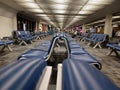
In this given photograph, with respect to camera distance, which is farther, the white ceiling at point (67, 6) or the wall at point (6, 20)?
the wall at point (6, 20)

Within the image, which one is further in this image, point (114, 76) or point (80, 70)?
point (114, 76)

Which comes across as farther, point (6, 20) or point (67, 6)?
point (6, 20)

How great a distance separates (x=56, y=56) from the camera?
5.22 metres

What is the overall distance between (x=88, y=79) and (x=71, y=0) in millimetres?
8765

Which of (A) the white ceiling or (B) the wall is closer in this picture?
(A) the white ceiling

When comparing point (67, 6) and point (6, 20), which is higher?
point (67, 6)

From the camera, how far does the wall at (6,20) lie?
13661 mm

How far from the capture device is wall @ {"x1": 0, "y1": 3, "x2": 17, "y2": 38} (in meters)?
13.7

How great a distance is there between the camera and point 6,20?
15.2 m

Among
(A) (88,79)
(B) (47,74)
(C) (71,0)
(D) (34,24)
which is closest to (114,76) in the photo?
(B) (47,74)

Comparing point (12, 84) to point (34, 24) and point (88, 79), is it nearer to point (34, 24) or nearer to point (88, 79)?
point (88, 79)

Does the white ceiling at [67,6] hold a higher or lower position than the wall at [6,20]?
higher

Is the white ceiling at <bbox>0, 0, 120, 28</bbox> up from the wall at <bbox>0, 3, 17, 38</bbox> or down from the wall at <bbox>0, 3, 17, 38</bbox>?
up

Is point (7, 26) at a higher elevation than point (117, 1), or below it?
below
